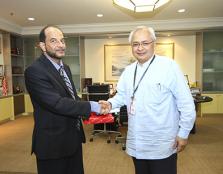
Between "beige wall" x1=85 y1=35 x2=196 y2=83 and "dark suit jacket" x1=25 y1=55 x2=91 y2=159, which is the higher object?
"beige wall" x1=85 y1=35 x2=196 y2=83

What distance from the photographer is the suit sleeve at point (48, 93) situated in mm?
1599

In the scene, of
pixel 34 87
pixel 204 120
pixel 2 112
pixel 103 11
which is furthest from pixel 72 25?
pixel 34 87

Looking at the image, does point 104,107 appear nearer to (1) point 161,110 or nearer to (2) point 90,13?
(1) point 161,110

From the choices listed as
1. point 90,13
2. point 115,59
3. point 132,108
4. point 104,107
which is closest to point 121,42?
point 115,59

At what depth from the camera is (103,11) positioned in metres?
5.24

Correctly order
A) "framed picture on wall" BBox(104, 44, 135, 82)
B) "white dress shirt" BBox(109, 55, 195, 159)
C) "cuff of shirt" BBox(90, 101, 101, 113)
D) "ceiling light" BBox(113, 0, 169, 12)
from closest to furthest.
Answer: "white dress shirt" BBox(109, 55, 195, 159), "cuff of shirt" BBox(90, 101, 101, 113), "ceiling light" BBox(113, 0, 169, 12), "framed picture on wall" BBox(104, 44, 135, 82)

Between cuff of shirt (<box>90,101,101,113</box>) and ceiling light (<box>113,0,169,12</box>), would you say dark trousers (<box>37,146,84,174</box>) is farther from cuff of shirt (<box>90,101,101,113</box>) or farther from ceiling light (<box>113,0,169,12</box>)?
ceiling light (<box>113,0,169,12</box>)

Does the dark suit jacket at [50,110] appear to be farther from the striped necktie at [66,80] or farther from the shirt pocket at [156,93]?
the shirt pocket at [156,93]

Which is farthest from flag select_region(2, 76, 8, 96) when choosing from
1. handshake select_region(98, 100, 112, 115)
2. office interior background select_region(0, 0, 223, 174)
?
handshake select_region(98, 100, 112, 115)

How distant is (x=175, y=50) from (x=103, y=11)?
112 inches

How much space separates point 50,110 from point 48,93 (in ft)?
0.40

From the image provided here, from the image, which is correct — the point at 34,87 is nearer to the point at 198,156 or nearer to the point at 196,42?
the point at 198,156

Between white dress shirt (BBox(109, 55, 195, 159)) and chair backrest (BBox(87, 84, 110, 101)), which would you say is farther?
chair backrest (BBox(87, 84, 110, 101))

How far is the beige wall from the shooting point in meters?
7.02
